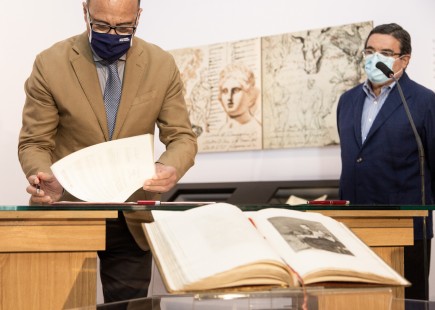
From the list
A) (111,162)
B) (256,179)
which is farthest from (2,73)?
(111,162)

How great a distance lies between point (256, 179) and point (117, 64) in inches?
96.6

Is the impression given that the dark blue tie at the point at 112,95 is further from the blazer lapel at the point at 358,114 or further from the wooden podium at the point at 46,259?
the blazer lapel at the point at 358,114

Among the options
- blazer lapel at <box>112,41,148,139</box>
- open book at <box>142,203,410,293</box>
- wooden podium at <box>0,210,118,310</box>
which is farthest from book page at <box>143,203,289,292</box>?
blazer lapel at <box>112,41,148,139</box>

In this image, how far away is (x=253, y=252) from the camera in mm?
1377

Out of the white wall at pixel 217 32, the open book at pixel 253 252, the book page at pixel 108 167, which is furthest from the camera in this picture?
the white wall at pixel 217 32

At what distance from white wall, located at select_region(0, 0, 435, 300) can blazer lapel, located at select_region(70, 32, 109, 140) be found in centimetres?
238

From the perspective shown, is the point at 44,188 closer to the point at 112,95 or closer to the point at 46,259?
the point at 46,259

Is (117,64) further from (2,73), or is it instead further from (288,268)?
(2,73)

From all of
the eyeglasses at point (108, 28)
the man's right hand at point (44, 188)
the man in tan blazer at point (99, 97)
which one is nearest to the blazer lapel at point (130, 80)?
the man in tan blazer at point (99, 97)

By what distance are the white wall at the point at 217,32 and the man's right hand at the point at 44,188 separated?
2.79 metres

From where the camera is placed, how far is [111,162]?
82.0 inches

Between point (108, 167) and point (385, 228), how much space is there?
0.81m

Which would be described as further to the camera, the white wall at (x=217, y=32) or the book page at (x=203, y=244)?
the white wall at (x=217, y=32)

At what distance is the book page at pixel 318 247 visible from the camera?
1392mm
